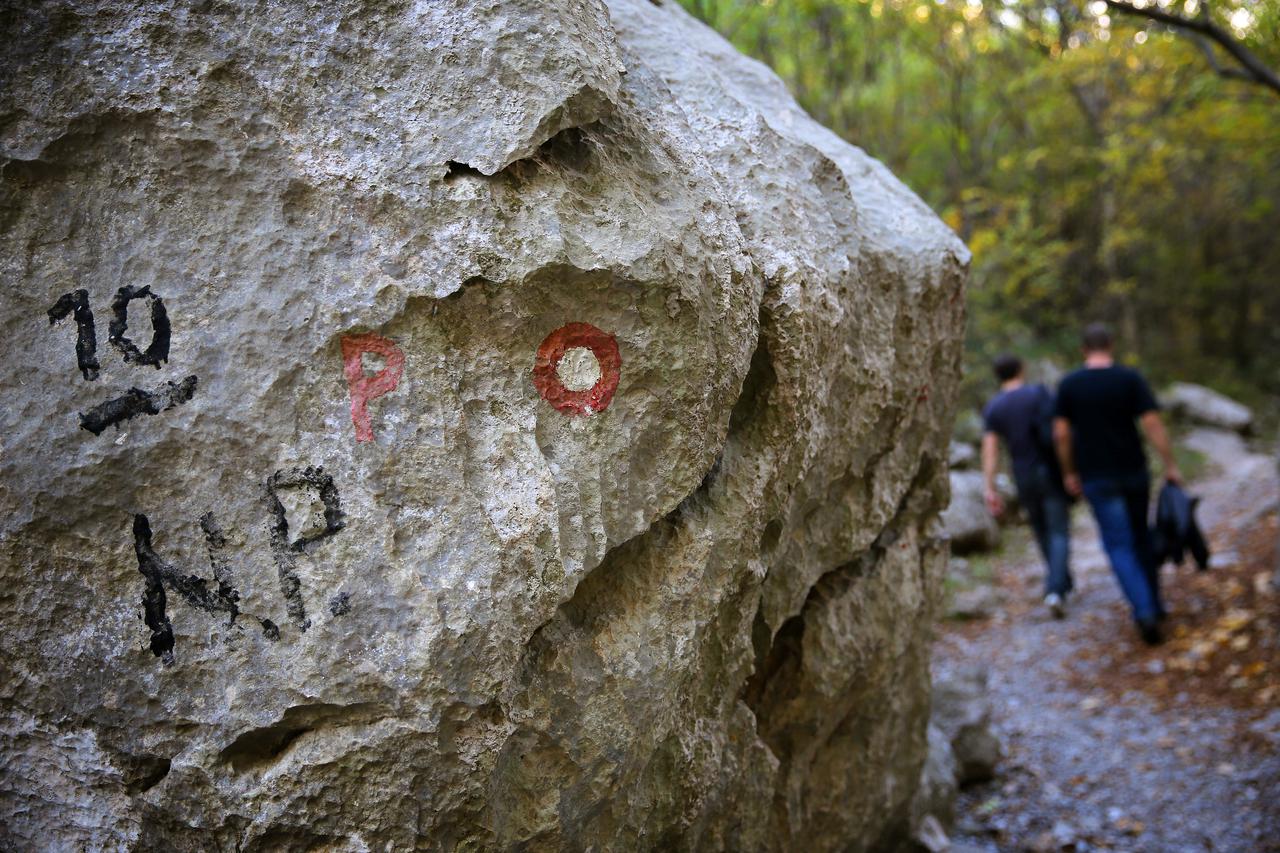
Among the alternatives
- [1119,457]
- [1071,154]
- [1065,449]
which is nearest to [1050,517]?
[1065,449]

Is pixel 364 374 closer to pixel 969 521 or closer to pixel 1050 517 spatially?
pixel 1050 517

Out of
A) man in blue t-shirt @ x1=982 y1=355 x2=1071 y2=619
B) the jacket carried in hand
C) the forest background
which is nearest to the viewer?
the jacket carried in hand

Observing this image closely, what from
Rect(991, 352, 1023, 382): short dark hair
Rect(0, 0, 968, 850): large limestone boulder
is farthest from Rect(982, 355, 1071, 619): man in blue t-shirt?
Rect(0, 0, 968, 850): large limestone boulder

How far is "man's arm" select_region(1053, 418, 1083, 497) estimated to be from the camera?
602 centimetres

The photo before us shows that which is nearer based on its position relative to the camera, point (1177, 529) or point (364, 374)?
point (364, 374)

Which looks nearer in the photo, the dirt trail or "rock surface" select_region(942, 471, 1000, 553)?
the dirt trail

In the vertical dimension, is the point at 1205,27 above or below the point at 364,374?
above

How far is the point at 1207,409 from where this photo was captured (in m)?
14.2

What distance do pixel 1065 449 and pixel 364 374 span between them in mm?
5358

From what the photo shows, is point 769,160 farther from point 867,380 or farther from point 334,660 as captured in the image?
point 334,660

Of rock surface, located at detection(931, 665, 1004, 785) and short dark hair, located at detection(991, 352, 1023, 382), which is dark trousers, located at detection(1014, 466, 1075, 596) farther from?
rock surface, located at detection(931, 665, 1004, 785)

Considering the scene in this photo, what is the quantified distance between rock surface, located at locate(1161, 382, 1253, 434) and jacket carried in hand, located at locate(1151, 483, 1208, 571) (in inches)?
392

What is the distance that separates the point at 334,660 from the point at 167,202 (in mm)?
997

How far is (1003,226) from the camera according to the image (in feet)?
41.4
